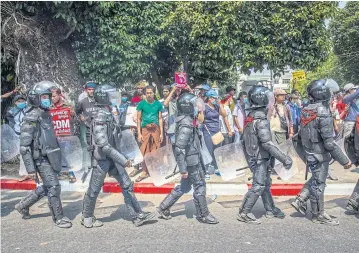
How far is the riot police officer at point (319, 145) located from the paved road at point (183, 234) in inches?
11.1

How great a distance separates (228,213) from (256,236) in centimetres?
101

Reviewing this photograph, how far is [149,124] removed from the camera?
752cm

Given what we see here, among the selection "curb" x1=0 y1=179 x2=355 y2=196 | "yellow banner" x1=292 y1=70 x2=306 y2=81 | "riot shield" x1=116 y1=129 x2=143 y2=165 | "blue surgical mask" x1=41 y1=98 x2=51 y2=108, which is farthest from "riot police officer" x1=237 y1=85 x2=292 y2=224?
"yellow banner" x1=292 y1=70 x2=306 y2=81

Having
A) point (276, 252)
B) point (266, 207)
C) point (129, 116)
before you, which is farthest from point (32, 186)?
point (276, 252)

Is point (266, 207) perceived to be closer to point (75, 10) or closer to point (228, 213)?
point (228, 213)

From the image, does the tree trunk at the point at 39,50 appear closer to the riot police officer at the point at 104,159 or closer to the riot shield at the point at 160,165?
the riot shield at the point at 160,165

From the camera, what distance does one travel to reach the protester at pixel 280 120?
25.5 ft

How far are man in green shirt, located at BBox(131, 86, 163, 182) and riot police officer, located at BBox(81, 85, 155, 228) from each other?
6.93 feet

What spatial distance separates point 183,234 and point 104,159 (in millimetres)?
1375

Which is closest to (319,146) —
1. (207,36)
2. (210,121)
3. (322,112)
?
(322,112)

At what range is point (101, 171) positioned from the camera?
523 cm

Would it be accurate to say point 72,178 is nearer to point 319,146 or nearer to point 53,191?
point 53,191

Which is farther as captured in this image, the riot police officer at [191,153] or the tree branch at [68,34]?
the tree branch at [68,34]

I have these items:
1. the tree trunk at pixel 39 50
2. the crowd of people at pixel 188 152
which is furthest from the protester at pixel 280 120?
the tree trunk at pixel 39 50
